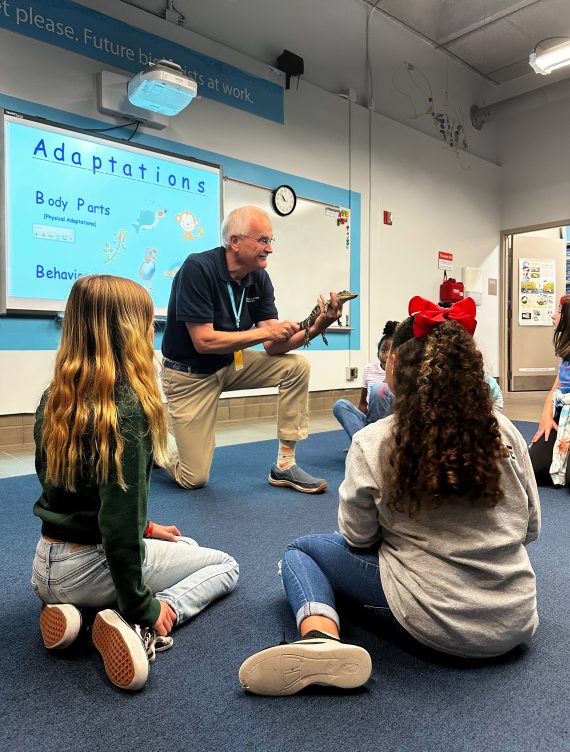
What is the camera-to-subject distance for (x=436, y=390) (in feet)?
3.36

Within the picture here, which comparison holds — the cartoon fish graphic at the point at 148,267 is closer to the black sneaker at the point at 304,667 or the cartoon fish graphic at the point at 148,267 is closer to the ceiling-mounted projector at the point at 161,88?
the ceiling-mounted projector at the point at 161,88

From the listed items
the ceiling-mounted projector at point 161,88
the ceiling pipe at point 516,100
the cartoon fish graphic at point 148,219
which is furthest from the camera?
the ceiling pipe at point 516,100

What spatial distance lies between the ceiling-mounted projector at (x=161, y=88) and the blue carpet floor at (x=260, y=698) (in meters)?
3.10

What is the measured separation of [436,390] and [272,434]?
3.16 meters

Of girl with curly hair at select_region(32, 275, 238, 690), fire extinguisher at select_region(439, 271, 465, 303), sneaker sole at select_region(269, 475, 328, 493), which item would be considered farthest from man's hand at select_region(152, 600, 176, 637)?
fire extinguisher at select_region(439, 271, 465, 303)

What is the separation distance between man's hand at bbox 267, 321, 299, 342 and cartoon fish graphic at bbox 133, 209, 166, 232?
1.80 m

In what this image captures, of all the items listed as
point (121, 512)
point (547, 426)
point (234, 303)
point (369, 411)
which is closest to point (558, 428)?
point (547, 426)

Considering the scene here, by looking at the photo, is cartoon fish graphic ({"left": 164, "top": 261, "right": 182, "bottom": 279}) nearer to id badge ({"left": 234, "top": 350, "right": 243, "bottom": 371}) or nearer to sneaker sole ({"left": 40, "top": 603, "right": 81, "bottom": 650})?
id badge ({"left": 234, "top": 350, "right": 243, "bottom": 371})

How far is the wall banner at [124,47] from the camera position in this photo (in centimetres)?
350

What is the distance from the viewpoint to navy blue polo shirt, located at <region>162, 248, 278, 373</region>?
255 cm

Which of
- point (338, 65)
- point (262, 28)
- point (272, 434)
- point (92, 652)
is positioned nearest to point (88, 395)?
point (92, 652)

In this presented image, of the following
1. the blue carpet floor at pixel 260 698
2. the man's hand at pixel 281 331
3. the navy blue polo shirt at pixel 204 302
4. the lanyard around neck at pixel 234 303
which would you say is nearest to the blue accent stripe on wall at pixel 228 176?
the navy blue polo shirt at pixel 204 302

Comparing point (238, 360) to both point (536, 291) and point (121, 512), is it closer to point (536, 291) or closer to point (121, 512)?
point (121, 512)

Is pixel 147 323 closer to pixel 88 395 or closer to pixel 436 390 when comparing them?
pixel 88 395
